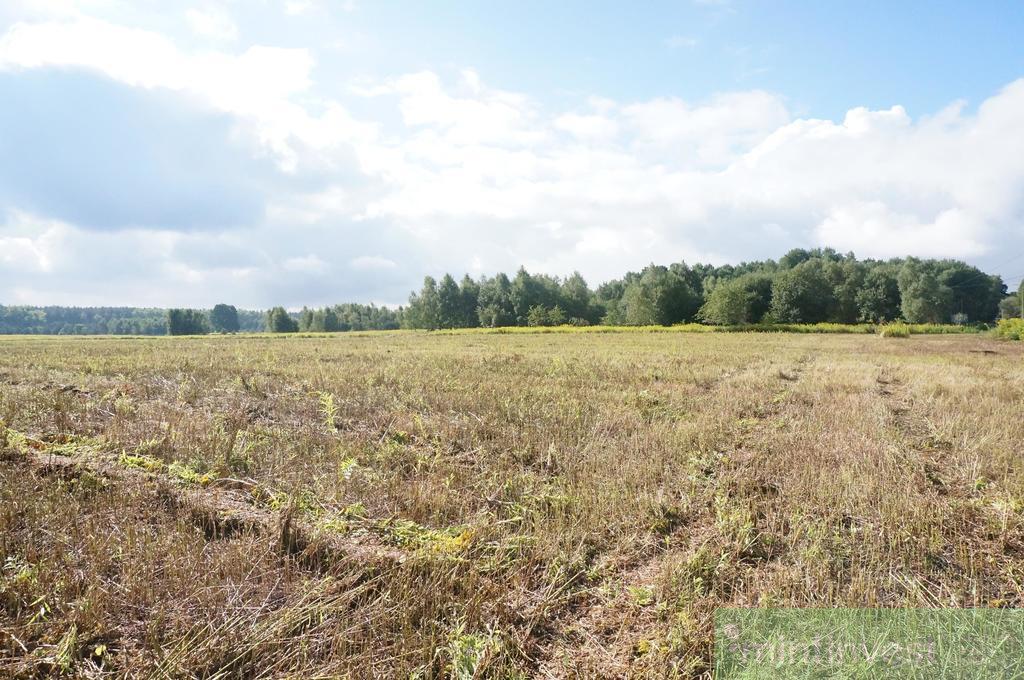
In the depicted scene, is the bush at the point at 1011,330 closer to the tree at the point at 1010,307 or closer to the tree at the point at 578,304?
the tree at the point at 578,304

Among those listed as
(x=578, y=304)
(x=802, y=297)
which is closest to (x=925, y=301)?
(x=802, y=297)

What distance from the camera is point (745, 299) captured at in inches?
3049

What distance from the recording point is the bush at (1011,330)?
41.9 m

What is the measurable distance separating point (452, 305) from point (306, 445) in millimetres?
103902

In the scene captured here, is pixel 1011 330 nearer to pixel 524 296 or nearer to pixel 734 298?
pixel 734 298

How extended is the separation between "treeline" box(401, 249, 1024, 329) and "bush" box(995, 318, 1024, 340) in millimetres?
30163

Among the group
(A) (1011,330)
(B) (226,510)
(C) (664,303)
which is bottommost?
(B) (226,510)

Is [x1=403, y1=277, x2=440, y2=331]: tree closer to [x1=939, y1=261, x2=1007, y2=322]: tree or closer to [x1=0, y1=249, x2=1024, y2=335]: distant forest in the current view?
[x1=0, y1=249, x2=1024, y2=335]: distant forest

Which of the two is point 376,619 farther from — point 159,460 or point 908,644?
point 159,460

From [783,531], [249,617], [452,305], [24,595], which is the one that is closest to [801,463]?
[783,531]

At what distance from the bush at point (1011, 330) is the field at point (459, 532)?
4673 centimetres

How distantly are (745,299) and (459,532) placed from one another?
81920mm

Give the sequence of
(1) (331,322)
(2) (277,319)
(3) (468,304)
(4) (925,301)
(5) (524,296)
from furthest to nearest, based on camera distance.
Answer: (1) (331,322)
(2) (277,319)
(3) (468,304)
(5) (524,296)
(4) (925,301)

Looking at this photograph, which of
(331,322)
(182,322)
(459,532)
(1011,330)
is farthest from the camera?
(331,322)
